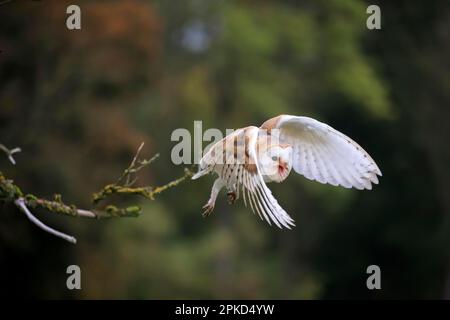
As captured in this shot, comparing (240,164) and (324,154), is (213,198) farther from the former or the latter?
(324,154)

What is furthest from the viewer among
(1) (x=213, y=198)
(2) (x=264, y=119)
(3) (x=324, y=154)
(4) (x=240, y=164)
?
(2) (x=264, y=119)

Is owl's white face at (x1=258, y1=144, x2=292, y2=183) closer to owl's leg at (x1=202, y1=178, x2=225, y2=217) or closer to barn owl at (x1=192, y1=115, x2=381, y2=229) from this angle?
barn owl at (x1=192, y1=115, x2=381, y2=229)

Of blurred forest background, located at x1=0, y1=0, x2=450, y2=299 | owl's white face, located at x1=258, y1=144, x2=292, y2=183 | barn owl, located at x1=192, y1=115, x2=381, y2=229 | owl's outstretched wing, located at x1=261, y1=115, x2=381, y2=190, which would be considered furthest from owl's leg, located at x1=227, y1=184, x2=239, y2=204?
blurred forest background, located at x1=0, y1=0, x2=450, y2=299

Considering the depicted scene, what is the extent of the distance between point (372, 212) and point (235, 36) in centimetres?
538

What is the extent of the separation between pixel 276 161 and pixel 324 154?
831mm

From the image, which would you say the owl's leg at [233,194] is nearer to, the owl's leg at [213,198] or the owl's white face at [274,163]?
the owl's leg at [213,198]

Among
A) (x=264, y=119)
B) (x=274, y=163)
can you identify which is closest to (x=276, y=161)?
(x=274, y=163)

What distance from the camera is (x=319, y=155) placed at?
20.2ft

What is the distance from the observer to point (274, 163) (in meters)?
5.37

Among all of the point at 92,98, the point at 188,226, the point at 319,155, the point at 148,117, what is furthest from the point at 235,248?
the point at 319,155

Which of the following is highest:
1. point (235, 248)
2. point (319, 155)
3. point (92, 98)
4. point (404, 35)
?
point (404, 35)

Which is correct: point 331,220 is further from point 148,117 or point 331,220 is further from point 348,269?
point 148,117

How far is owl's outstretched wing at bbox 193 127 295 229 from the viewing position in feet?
16.9

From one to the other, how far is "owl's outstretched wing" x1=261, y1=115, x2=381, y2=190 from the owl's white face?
313mm
